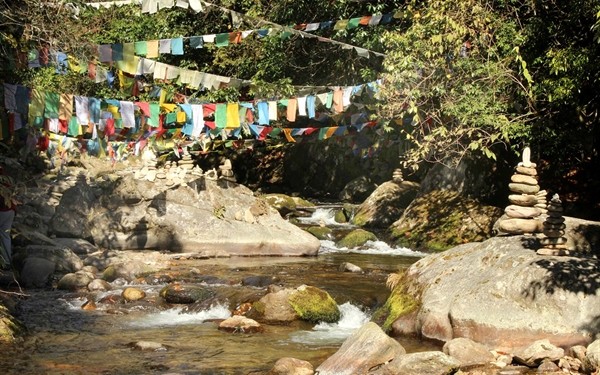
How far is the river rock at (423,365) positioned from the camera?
385 inches

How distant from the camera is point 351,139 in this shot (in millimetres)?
30375

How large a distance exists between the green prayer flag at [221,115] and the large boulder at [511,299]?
10033mm

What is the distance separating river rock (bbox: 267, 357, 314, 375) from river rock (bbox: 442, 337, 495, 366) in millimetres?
1940

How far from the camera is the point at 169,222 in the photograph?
21.3m

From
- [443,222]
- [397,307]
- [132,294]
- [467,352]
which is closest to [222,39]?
[132,294]

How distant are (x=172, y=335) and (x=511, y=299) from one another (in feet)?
17.6

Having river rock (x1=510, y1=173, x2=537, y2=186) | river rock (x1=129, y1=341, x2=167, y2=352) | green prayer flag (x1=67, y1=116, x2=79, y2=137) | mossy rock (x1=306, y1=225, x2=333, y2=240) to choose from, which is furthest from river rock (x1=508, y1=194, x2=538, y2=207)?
mossy rock (x1=306, y1=225, x2=333, y2=240)

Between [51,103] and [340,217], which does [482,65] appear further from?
[340,217]

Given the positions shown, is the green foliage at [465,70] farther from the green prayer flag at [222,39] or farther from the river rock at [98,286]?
the river rock at [98,286]

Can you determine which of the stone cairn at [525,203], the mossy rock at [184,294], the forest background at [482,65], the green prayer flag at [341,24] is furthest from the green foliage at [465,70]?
the mossy rock at [184,294]

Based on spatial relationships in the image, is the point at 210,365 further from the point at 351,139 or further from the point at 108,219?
the point at 351,139

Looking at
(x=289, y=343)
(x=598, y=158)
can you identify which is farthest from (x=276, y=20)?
(x=289, y=343)

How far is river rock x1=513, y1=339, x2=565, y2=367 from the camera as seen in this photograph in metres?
10.1

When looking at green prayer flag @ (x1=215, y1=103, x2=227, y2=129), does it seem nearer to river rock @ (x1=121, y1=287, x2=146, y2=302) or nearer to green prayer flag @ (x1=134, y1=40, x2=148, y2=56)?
green prayer flag @ (x1=134, y1=40, x2=148, y2=56)
